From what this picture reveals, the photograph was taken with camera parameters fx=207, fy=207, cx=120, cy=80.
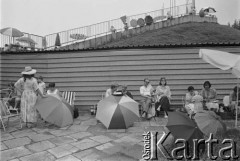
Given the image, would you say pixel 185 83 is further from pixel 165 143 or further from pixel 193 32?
pixel 193 32

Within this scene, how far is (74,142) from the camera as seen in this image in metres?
4.48

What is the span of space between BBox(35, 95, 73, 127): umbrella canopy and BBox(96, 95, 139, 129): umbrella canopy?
37.6 inches

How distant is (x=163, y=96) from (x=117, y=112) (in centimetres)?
210

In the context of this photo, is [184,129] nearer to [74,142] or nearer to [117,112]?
[117,112]

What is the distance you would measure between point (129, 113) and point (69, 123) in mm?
1758

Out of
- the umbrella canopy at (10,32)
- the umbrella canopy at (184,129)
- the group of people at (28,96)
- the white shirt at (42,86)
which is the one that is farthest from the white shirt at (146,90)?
the umbrella canopy at (10,32)

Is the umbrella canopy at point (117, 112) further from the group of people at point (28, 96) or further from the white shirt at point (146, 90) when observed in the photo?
the white shirt at point (146, 90)

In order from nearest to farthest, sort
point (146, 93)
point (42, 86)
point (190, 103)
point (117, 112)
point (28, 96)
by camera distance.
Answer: point (117, 112), point (28, 96), point (190, 103), point (146, 93), point (42, 86)

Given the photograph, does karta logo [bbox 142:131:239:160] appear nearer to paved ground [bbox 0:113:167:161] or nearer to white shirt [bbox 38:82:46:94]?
paved ground [bbox 0:113:167:161]

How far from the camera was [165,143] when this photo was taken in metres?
4.39

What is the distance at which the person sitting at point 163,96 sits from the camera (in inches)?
261

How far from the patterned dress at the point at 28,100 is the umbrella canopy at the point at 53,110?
0.31 meters

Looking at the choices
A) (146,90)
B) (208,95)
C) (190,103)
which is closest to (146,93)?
(146,90)

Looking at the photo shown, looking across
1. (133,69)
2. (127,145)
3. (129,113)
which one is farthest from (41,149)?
(133,69)
